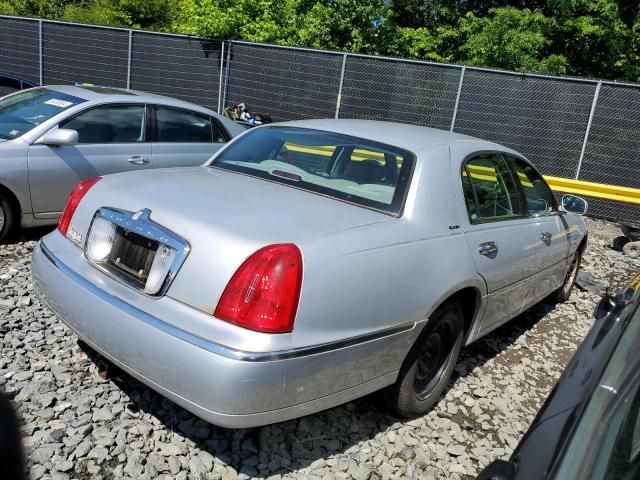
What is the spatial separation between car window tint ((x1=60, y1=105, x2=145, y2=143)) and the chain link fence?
6.82m

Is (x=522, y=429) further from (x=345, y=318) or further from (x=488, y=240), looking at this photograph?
(x=345, y=318)

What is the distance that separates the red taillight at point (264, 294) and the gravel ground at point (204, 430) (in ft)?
2.75

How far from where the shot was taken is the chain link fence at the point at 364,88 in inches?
421

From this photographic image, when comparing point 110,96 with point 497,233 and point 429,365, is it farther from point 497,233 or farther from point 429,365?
point 429,365

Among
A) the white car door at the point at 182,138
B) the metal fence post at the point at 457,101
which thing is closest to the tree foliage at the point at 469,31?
the metal fence post at the point at 457,101

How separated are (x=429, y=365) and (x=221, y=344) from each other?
1.53 meters

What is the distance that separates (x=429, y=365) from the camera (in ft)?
11.5

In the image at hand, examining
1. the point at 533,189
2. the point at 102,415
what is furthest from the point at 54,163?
the point at 533,189

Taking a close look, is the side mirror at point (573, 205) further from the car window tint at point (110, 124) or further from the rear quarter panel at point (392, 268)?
the car window tint at point (110, 124)

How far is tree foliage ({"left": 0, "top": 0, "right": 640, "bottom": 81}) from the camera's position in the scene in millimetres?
16062

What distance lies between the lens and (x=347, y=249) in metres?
2.72

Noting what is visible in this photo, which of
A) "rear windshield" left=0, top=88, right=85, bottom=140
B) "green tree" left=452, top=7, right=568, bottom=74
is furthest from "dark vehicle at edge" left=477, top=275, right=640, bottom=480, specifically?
"green tree" left=452, top=7, right=568, bottom=74

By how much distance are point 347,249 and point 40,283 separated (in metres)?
1.71

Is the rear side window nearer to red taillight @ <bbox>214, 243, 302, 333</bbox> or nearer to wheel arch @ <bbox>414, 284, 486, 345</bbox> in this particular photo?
wheel arch @ <bbox>414, 284, 486, 345</bbox>
